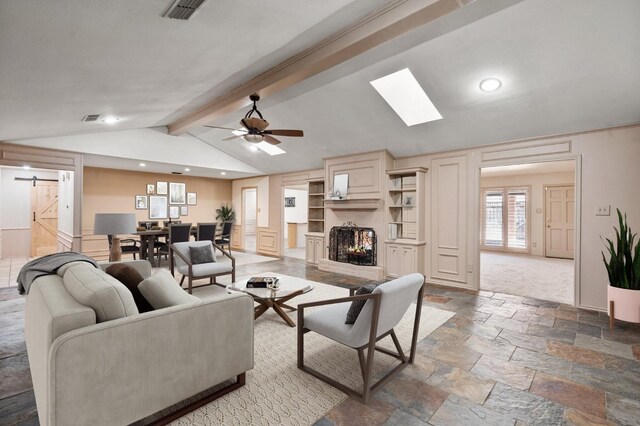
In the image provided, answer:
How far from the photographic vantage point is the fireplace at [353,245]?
6.03m

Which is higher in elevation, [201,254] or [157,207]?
[157,207]

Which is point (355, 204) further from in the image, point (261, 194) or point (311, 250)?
point (261, 194)

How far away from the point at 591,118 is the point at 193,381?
5.04 m

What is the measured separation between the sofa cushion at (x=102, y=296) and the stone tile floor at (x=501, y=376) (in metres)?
0.84

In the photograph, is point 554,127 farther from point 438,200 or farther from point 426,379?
point 426,379

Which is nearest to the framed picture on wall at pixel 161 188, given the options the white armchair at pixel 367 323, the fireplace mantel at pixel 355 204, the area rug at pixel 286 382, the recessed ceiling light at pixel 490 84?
the fireplace mantel at pixel 355 204

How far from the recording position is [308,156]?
687 centimetres

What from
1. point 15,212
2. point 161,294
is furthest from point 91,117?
point 15,212

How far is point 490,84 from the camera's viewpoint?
353 cm

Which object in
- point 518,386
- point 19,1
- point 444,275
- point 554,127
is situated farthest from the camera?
point 444,275

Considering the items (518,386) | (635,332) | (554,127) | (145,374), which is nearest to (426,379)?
(518,386)

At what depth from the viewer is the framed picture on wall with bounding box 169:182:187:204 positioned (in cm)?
→ 894

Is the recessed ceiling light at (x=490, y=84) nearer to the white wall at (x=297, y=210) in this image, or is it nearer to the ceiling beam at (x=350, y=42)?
the ceiling beam at (x=350, y=42)

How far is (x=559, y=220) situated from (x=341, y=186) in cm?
665
